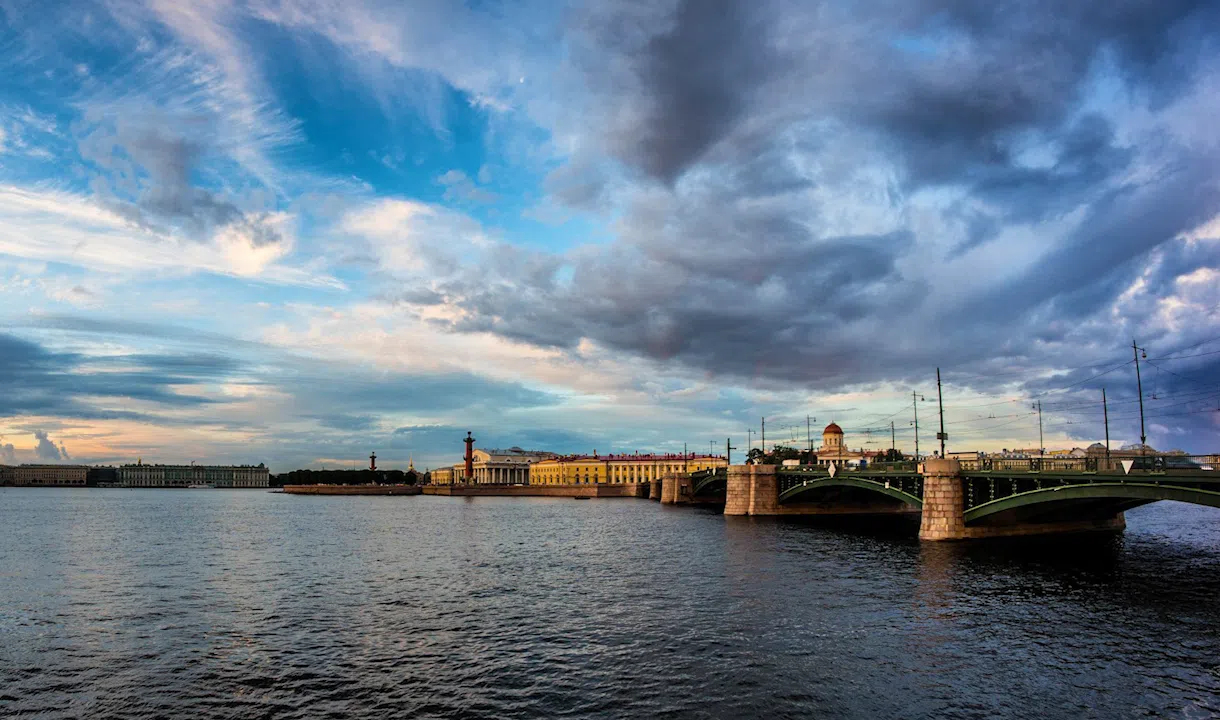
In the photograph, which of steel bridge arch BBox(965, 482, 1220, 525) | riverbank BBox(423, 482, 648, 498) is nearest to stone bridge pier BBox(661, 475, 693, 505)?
riverbank BBox(423, 482, 648, 498)

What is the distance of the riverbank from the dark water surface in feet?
398

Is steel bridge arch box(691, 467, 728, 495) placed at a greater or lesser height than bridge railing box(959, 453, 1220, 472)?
lesser

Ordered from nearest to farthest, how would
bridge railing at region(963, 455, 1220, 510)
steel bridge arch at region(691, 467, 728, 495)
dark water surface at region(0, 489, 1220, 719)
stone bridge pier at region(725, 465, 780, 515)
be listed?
dark water surface at region(0, 489, 1220, 719)
bridge railing at region(963, 455, 1220, 510)
stone bridge pier at region(725, 465, 780, 515)
steel bridge arch at region(691, 467, 728, 495)

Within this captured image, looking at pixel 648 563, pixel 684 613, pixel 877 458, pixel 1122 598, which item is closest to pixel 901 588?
pixel 1122 598

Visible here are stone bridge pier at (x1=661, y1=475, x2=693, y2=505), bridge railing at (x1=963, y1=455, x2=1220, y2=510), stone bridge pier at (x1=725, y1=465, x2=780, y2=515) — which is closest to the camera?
bridge railing at (x1=963, y1=455, x2=1220, y2=510)

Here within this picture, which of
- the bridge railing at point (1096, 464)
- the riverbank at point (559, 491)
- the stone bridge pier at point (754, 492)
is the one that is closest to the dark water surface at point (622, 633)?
the bridge railing at point (1096, 464)

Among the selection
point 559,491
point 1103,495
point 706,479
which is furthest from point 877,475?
point 559,491

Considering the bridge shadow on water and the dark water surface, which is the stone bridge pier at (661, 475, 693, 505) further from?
the dark water surface

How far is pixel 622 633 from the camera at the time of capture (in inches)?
979

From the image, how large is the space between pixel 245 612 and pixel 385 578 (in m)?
9.64

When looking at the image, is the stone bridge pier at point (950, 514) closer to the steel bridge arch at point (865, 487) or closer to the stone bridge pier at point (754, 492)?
the steel bridge arch at point (865, 487)

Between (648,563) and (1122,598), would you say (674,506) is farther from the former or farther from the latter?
(1122,598)

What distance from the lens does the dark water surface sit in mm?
18250

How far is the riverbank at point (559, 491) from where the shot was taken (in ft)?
554
